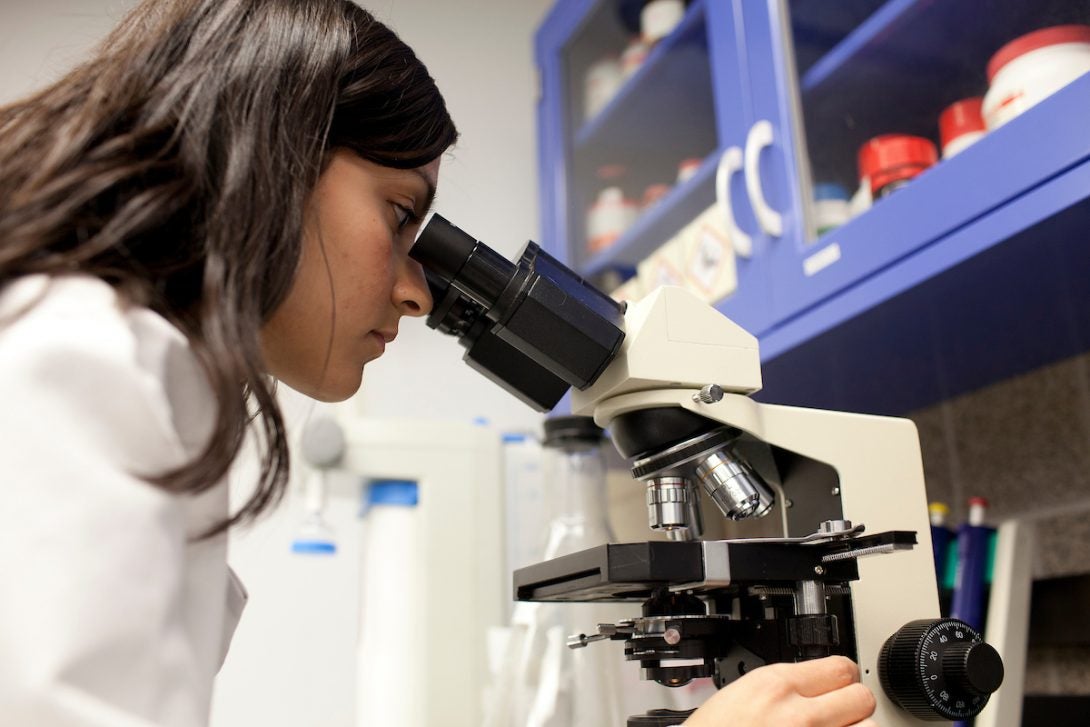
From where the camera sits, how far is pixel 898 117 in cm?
112

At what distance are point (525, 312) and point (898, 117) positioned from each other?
0.60 meters

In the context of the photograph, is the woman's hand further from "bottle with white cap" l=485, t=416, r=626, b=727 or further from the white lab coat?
"bottle with white cap" l=485, t=416, r=626, b=727

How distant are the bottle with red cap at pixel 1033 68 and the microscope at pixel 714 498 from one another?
0.32 metres

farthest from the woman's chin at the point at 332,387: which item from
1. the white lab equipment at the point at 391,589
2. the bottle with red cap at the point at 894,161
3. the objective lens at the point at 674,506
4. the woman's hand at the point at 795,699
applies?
the bottle with red cap at the point at 894,161

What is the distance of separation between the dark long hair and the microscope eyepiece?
9cm

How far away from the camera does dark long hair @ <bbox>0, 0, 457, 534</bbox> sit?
0.58 metres

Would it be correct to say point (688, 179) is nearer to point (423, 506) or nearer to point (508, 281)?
point (423, 506)

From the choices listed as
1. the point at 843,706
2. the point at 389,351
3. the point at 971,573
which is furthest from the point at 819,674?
the point at 389,351

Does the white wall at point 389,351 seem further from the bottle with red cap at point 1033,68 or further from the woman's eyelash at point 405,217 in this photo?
the bottle with red cap at point 1033,68

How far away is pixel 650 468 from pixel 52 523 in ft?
1.40

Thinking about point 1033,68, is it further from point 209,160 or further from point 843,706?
point 209,160

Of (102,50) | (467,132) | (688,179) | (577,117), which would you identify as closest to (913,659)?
(102,50)

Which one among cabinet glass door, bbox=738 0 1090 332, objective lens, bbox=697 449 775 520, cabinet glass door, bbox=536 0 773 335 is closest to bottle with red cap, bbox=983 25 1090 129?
cabinet glass door, bbox=738 0 1090 332

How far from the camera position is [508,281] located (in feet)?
2.50
